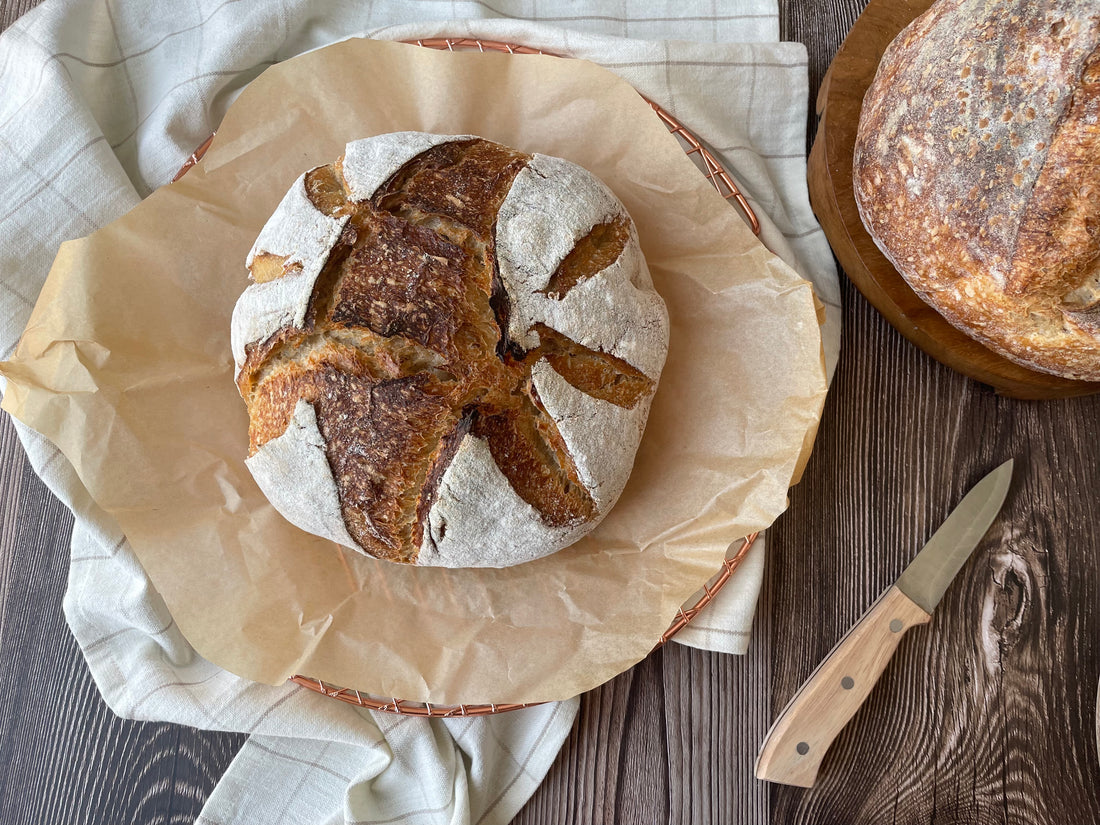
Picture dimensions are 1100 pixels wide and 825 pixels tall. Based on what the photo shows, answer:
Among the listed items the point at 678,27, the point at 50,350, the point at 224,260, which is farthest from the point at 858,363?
the point at 50,350

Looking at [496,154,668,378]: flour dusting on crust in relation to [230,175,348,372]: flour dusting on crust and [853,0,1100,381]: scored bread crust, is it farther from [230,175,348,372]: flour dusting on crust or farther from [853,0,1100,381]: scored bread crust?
[853,0,1100,381]: scored bread crust

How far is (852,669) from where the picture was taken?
1.66 metres

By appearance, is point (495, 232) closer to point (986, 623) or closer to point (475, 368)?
point (475, 368)

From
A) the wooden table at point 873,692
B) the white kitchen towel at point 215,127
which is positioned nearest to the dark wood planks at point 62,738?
the wooden table at point 873,692

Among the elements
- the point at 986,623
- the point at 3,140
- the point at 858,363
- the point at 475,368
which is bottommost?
the point at 986,623

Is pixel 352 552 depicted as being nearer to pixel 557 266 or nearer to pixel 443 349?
pixel 443 349

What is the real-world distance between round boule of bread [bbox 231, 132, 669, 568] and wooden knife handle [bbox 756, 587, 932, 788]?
2.14 feet

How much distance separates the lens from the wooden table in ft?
5.71

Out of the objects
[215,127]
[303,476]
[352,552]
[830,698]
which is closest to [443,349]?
[303,476]

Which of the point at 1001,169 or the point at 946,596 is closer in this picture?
the point at 1001,169

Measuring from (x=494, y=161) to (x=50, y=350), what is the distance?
2.99ft

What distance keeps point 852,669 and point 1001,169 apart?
1025 mm

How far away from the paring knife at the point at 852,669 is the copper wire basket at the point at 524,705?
0.32 m

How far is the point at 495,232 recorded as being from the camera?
1.38 meters
